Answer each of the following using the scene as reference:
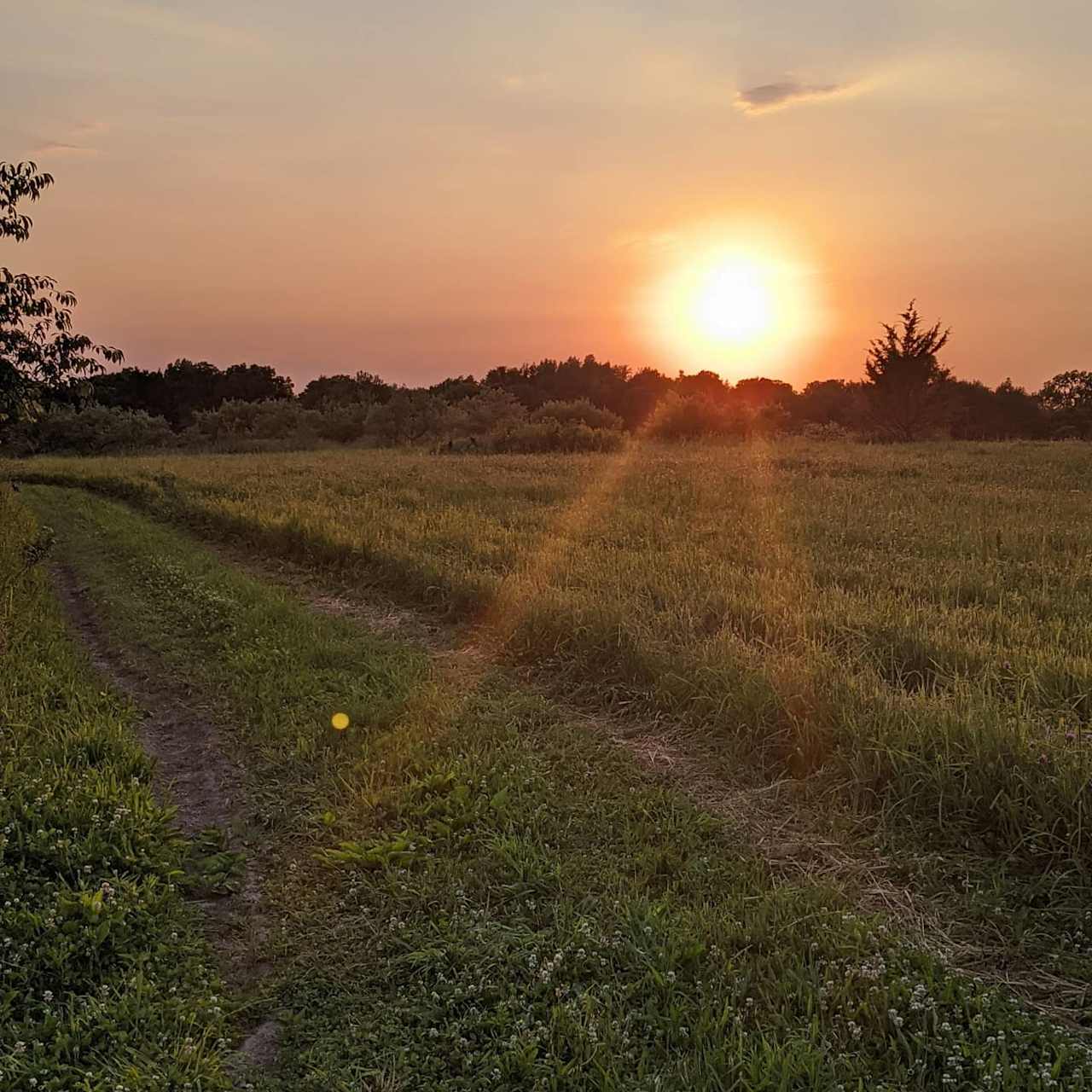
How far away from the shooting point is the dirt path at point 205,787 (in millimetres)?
3451

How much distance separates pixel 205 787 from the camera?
512cm

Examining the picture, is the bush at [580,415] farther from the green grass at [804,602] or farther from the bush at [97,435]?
the bush at [97,435]

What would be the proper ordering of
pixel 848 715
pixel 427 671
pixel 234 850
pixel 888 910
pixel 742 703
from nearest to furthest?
1. pixel 888 910
2. pixel 234 850
3. pixel 848 715
4. pixel 742 703
5. pixel 427 671

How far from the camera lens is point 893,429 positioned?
171 ft

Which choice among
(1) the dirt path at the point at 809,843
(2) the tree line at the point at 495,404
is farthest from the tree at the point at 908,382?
(1) the dirt path at the point at 809,843

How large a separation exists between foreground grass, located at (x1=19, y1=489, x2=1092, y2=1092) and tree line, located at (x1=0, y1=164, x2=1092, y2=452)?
35.7 ft

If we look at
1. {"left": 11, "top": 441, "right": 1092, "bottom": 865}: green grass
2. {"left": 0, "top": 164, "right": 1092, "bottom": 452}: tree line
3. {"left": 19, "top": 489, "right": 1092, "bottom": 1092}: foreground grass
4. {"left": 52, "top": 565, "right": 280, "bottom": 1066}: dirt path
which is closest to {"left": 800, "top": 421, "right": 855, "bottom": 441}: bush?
{"left": 0, "top": 164, "right": 1092, "bottom": 452}: tree line

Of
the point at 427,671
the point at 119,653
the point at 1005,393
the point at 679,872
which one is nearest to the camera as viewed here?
the point at 679,872

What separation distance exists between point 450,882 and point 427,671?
3.20m

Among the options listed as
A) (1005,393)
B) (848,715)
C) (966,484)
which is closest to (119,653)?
(848,715)

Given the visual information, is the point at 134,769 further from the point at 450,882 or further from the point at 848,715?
the point at 848,715

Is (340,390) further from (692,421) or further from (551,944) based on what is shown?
(551,944)

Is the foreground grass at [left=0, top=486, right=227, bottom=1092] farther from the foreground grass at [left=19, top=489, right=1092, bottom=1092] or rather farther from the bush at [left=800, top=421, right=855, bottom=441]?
the bush at [left=800, top=421, right=855, bottom=441]

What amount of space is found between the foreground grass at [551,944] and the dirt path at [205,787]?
111 mm
